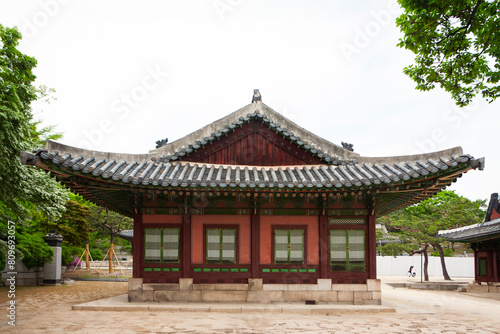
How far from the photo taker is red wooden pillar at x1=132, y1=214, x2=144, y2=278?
1530 cm

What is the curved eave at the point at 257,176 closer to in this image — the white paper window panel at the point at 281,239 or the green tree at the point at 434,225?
the white paper window panel at the point at 281,239

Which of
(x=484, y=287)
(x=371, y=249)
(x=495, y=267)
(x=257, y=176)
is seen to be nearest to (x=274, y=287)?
(x=371, y=249)

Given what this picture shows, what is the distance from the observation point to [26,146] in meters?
15.7

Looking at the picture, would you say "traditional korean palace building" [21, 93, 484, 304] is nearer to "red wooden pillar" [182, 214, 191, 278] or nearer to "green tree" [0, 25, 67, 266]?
"red wooden pillar" [182, 214, 191, 278]

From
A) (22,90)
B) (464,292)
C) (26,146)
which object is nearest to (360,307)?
(26,146)

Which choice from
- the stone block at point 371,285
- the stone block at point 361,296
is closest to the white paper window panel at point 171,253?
the stone block at point 361,296

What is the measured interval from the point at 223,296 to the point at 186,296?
1.29 metres

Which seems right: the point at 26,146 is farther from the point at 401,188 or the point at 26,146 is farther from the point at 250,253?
the point at 401,188

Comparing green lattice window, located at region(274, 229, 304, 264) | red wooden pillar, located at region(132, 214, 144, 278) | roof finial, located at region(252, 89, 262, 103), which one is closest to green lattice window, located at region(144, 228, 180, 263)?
red wooden pillar, located at region(132, 214, 144, 278)

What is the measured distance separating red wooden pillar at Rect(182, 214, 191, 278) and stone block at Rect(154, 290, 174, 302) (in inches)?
30.0

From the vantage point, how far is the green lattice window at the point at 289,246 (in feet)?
50.9

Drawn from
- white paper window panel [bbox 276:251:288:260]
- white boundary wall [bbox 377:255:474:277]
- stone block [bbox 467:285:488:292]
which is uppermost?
white paper window panel [bbox 276:251:288:260]

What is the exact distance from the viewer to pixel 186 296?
15.0 meters

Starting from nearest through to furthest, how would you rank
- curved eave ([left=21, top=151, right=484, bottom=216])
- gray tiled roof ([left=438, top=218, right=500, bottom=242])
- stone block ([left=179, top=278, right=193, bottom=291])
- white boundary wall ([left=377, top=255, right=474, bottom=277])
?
1. curved eave ([left=21, top=151, right=484, bottom=216])
2. stone block ([left=179, top=278, right=193, bottom=291])
3. gray tiled roof ([left=438, top=218, right=500, bottom=242])
4. white boundary wall ([left=377, top=255, right=474, bottom=277])
